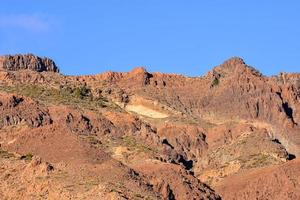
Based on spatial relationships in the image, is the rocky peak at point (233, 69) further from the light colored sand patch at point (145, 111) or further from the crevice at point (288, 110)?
the light colored sand patch at point (145, 111)

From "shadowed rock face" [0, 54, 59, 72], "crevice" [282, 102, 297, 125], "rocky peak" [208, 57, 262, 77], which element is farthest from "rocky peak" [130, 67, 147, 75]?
"crevice" [282, 102, 297, 125]

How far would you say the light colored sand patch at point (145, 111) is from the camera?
6609 inches

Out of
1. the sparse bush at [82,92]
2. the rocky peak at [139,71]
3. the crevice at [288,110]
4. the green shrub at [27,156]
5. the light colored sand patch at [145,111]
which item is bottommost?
the green shrub at [27,156]

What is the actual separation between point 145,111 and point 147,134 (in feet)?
76.3

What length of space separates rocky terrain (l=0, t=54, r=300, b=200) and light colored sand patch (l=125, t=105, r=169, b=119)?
131 millimetres

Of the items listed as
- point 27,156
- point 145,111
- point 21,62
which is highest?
point 21,62

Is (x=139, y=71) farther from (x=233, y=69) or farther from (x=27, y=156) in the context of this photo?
(x=27, y=156)

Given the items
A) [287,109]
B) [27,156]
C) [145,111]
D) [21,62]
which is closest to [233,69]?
[287,109]

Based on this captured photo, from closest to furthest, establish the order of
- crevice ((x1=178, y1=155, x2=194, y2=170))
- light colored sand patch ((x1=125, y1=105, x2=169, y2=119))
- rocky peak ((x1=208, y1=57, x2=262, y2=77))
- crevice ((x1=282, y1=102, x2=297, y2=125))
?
crevice ((x1=178, y1=155, x2=194, y2=170)), light colored sand patch ((x1=125, y1=105, x2=169, y2=119)), crevice ((x1=282, y1=102, x2=297, y2=125)), rocky peak ((x1=208, y1=57, x2=262, y2=77))

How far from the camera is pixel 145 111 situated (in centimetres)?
16962

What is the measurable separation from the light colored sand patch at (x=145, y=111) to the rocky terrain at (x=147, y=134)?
13 cm

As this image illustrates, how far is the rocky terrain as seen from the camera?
119 meters

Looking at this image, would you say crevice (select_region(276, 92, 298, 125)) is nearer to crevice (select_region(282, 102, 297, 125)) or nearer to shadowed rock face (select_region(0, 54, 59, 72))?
crevice (select_region(282, 102, 297, 125))

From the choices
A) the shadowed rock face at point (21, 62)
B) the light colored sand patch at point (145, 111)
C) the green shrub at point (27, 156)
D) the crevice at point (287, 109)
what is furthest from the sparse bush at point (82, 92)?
the green shrub at point (27, 156)
